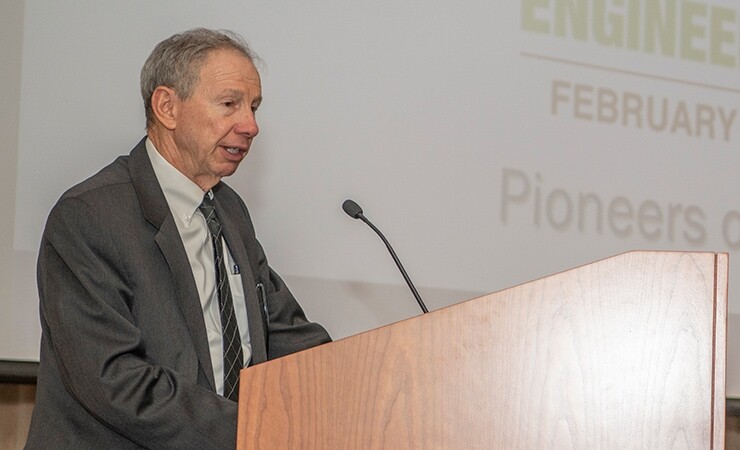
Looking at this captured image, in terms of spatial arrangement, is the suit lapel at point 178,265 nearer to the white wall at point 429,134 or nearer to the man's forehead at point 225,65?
the man's forehead at point 225,65

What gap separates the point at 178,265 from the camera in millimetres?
2172

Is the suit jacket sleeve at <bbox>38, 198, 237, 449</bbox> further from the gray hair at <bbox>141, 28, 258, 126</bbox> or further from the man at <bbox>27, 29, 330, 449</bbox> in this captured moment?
the gray hair at <bbox>141, 28, 258, 126</bbox>

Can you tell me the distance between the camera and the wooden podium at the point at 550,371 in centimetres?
149

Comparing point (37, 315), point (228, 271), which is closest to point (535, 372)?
point (228, 271)

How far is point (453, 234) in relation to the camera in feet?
11.0

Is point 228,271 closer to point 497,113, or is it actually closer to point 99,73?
point 99,73

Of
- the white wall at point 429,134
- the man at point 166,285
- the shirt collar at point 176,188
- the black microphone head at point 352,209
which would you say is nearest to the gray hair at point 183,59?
the man at point 166,285

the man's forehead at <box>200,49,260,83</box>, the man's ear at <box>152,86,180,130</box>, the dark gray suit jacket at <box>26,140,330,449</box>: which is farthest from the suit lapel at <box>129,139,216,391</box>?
the man's forehead at <box>200,49,260,83</box>

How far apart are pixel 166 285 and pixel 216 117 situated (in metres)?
0.42

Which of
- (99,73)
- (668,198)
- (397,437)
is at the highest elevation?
(99,73)

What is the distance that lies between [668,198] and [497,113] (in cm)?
69

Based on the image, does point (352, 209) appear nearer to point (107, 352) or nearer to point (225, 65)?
point (225, 65)

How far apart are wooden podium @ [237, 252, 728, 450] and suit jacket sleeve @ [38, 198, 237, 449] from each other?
34cm

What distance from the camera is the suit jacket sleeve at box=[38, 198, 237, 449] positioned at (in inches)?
74.1
